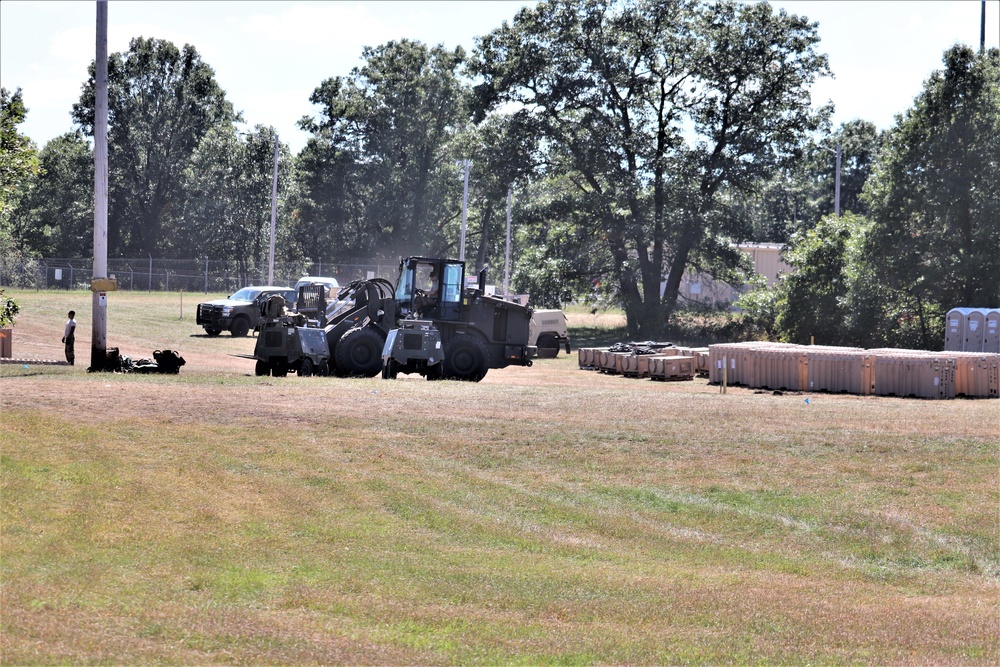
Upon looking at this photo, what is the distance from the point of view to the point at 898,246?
45438 mm

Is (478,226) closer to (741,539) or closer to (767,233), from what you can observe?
(767,233)

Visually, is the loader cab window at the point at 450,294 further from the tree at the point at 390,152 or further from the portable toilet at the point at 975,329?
the tree at the point at 390,152

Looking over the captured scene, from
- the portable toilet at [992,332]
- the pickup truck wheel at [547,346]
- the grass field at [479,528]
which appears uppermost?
the portable toilet at [992,332]

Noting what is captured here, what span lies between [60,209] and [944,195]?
6540 centimetres

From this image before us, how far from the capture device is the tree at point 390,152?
301 feet

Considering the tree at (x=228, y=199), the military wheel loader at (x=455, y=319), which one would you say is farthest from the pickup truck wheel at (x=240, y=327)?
the tree at (x=228, y=199)

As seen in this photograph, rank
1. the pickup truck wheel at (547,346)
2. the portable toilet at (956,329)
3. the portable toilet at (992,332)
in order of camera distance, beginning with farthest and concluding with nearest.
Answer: the pickup truck wheel at (547,346) < the portable toilet at (956,329) < the portable toilet at (992,332)

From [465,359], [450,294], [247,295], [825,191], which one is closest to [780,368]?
[465,359]

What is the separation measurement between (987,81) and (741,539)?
3465 cm

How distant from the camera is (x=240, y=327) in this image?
48.3 meters

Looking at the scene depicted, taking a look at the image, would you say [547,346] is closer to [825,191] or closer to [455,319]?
[455,319]

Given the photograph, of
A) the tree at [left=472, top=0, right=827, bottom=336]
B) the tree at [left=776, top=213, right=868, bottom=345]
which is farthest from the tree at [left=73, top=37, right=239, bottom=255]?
the tree at [left=776, top=213, right=868, bottom=345]

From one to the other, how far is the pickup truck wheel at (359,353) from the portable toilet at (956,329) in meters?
19.8

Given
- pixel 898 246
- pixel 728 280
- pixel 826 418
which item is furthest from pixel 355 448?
pixel 728 280
